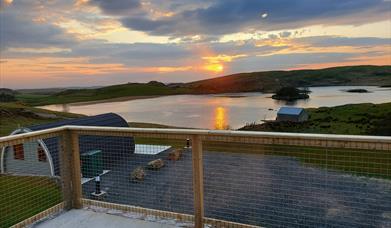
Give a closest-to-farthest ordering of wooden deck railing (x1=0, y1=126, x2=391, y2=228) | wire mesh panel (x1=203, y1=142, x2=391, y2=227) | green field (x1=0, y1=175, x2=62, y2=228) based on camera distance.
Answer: wooden deck railing (x1=0, y1=126, x2=391, y2=228)
green field (x1=0, y1=175, x2=62, y2=228)
wire mesh panel (x1=203, y1=142, x2=391, y2=227)

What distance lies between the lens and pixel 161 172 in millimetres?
10117

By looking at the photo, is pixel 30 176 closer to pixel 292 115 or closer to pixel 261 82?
pixel 292 115

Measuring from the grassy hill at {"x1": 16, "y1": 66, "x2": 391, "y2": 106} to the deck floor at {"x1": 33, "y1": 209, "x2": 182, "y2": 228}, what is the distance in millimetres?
105155

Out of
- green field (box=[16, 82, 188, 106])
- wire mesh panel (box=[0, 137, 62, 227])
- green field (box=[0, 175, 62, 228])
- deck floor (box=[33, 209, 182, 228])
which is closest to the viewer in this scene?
deck floor (box=[33, 209, 182, 228])

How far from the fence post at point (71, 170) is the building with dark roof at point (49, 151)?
479 centimetres

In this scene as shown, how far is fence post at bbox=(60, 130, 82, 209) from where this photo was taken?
4344 mm

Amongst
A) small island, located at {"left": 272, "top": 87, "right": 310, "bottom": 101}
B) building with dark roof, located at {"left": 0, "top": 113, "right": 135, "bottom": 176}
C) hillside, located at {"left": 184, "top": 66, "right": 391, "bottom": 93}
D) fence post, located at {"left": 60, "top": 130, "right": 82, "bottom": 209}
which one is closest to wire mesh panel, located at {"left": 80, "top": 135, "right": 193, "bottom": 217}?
building with dark roof, located at {"left": 0, "top": 113, "right": 135, "bottom": 176}

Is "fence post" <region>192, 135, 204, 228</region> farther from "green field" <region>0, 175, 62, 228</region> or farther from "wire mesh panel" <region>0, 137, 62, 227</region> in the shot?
"wire mesh panel" <region>0, 137, 62, 227</region>

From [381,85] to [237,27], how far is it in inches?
4125

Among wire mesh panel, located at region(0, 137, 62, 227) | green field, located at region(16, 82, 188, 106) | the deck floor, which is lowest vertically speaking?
wire mesh panel, located at region(0, 137, 62, 227)

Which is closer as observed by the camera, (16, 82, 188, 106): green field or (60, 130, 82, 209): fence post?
(60, 130, 82, 209): fence post

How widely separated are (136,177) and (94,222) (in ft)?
15.9

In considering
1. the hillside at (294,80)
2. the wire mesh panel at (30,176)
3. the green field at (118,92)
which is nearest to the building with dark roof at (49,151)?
the wire mesh panel at (30,176)

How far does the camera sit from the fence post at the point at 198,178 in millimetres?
3555
